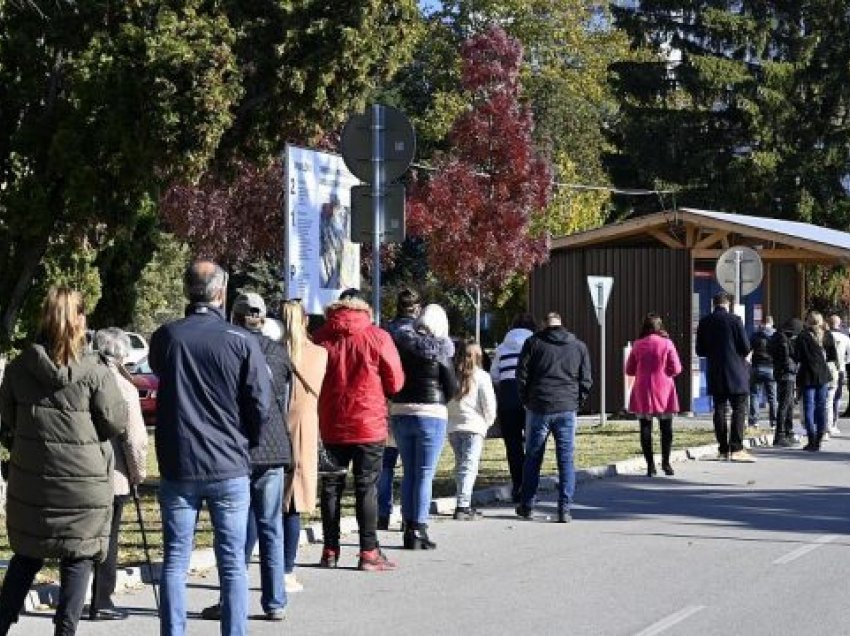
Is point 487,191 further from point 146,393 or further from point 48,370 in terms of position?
point 48,370

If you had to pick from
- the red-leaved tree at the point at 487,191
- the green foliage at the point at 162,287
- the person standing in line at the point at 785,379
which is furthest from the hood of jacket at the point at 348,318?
the red-leaved tree at the point at 487,191

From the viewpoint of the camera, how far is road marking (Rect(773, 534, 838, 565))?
41.9ft

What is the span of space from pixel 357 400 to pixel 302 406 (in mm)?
1053

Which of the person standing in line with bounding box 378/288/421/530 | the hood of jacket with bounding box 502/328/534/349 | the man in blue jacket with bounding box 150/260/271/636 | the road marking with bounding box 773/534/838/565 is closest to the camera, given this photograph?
the man in blue jacket with bounding box 150/260/271/636

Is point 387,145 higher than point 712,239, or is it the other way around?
point 712,239

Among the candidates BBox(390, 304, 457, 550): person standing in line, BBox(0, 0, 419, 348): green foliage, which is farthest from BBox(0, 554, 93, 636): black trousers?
BBox(0, 0, 419, 348): green foliage

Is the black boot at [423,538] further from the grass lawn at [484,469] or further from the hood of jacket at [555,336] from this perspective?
the hood of jacket at [555,336]

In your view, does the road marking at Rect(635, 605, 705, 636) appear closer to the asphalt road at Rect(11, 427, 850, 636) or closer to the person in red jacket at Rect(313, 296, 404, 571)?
the asphalt road at Rect(11, 427, 850, 636)

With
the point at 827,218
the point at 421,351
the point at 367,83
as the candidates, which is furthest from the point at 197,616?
the point at 827,218

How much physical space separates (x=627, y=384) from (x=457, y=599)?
17.6 m

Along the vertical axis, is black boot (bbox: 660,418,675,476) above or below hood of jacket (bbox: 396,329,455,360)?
below

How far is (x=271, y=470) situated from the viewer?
9.85 metres

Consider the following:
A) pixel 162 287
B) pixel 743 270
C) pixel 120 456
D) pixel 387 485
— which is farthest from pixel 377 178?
pixel 162 287

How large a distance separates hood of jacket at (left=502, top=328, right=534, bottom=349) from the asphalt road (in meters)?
1.62
